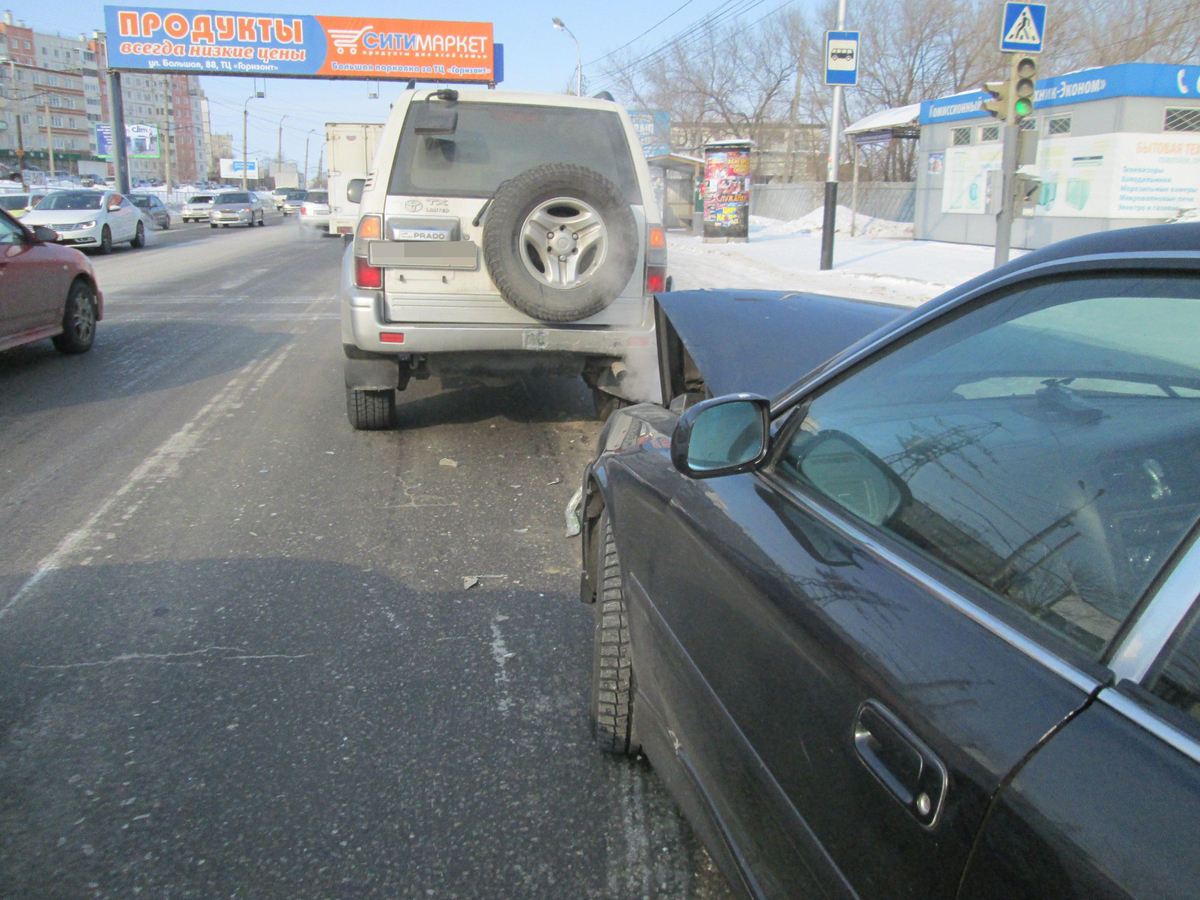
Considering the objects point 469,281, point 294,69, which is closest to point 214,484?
point 469,281

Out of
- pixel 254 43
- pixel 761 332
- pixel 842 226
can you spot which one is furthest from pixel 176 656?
pixel 254 43

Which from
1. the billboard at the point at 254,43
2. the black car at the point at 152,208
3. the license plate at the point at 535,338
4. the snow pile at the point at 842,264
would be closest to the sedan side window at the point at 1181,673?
the license plate at the point at 535,338

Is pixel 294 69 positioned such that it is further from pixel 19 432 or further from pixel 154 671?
pixel 154 671

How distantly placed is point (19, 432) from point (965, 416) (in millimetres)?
6503

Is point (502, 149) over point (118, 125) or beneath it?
beneath

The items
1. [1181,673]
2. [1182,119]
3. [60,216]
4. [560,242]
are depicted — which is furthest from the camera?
[60,216]

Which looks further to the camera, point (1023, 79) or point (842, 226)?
point (842, 226)

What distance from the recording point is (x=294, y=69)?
38.6m

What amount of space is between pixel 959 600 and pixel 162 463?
5384 mm

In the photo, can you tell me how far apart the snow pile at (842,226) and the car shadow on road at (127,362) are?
19848 millimetres

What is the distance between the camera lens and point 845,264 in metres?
19.9

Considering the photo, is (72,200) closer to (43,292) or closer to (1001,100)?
(43,292)

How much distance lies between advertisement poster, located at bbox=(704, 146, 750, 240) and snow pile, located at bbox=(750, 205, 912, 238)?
237cm

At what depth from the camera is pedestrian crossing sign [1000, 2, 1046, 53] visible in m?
10.4
